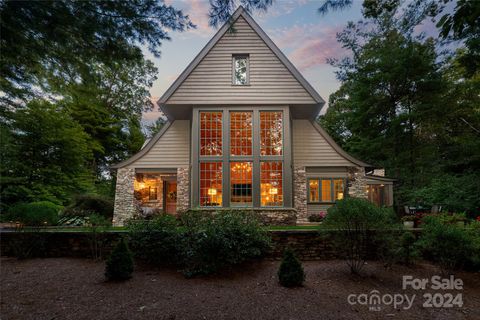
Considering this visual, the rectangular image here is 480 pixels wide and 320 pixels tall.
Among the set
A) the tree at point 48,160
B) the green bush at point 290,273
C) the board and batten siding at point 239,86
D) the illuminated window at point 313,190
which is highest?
the board and batten siding at point 239,86

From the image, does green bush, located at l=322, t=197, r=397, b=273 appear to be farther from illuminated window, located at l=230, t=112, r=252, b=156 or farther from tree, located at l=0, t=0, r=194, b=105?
illuminated window, located at l=230, t=112, r=252, b=156

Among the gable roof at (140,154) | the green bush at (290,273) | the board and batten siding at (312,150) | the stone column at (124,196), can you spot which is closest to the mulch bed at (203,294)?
the green bush at (290,273)

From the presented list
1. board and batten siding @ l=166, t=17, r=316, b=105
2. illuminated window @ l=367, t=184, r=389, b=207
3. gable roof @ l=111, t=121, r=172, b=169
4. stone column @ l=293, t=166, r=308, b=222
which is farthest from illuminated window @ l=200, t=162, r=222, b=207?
illuminated window @ l=367, t=184, r=389, b=207

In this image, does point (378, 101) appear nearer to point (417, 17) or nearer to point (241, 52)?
point (241, 52)

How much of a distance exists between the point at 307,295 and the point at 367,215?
80.4 inches

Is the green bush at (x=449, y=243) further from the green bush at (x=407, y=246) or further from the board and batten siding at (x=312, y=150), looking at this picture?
the board and batten siding at (x=312, y=150)

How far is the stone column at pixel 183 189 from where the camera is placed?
33.2ft

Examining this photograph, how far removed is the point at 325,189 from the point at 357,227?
6031mm

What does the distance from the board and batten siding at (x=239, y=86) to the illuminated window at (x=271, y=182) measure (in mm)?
2458

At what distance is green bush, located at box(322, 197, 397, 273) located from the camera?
4988mm

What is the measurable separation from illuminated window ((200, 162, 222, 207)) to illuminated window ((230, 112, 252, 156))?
90cm

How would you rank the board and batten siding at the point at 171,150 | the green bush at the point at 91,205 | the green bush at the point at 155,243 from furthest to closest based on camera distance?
1. the green bush at the point at 91,205
2. the board and batten siding at the point at 171,150
3. the green bush at the point at 155,243

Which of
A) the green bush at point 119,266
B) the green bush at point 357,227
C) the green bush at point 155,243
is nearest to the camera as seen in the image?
the green bush at point 119,266

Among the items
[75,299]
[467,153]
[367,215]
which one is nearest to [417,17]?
[367,215]
